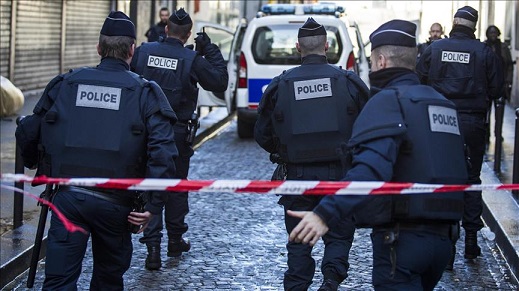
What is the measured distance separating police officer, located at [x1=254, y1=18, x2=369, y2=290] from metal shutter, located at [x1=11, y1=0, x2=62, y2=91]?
48.0 feet

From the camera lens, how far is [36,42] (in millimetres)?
21938

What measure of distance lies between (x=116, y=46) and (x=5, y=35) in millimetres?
14797

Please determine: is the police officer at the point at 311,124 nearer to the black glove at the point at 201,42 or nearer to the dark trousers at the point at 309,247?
the dark trousers at the point at 309,247

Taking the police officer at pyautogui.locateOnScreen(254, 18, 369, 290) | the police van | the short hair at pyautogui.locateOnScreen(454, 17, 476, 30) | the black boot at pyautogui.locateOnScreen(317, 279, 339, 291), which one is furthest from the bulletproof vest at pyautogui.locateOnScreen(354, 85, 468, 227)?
the police van

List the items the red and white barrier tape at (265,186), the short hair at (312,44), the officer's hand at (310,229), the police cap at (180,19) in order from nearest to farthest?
→ the officer's hand at (310,229) → the red and white barrier tape at (265,186) → the short hair at (312,44) → the police cap at (180,19)

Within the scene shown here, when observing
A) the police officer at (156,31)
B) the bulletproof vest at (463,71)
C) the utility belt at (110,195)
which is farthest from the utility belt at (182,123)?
the police officer at (156,31)

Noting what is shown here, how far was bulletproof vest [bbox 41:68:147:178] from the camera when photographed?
5.30 metres

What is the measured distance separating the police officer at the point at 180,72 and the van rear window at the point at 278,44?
8.11 m

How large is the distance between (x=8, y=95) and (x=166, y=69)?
9710 mm

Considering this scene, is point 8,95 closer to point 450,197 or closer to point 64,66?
point 64,66

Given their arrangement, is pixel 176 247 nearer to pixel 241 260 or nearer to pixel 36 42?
pixel 241 260

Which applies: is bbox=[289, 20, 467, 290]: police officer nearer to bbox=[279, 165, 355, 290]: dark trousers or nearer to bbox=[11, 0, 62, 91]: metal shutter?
bbox=[279, 165, 355, 290]: dark trousers

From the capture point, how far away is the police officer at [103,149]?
207 inches

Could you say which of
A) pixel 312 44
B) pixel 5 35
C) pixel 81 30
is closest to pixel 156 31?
pixel 5 35
